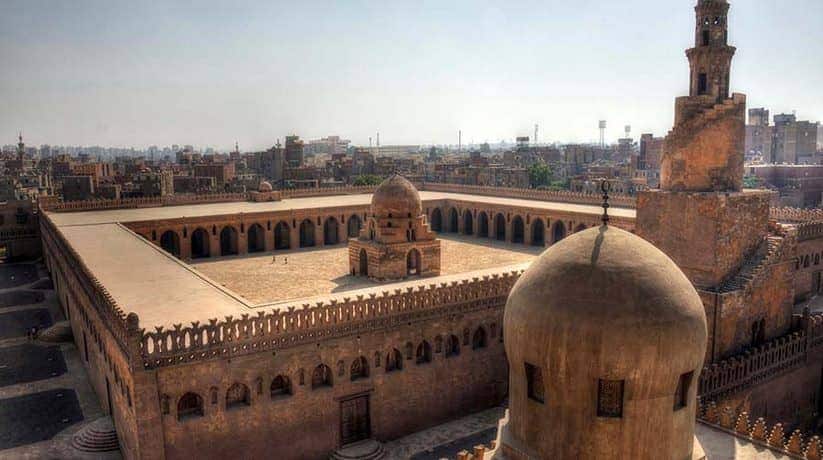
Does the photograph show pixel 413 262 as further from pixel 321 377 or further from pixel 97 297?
pixel 97 297

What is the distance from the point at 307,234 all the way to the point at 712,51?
84.1 ft

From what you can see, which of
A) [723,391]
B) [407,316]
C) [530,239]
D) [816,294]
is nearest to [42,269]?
[530,239]

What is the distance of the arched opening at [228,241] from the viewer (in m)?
36.9

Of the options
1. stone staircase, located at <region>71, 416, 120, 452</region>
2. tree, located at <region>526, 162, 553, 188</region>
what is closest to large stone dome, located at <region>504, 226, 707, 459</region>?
stone staircase, located at <region>71, 416, 120, 452</region>

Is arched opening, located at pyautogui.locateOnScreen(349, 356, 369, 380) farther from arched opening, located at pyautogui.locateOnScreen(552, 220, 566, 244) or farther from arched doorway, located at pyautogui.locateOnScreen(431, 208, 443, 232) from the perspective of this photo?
arched doorway, located at pyautogui.locateOnScreen(431, 208, 443, 232)

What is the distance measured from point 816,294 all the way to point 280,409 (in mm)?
26284

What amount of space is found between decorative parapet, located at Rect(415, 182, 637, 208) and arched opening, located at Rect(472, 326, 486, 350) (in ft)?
54.8

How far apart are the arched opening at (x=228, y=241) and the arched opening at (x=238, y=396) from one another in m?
21.2

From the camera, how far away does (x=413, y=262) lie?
2844 centimetres

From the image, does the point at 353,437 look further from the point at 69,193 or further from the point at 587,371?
the point at 69,193

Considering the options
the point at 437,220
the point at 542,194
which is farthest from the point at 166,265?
the point at 542,194

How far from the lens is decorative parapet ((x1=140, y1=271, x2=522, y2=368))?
50.2 feet

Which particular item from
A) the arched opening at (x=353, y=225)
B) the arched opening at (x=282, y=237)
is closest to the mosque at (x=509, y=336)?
the arched opening at (x=282, y=237)

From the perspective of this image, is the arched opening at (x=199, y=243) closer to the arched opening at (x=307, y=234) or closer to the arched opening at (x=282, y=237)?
the arched opening at (x=282, y=237)
